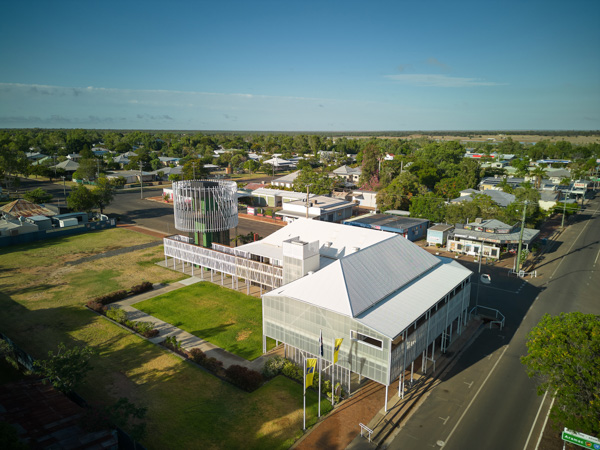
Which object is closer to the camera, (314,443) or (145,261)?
(314,443)

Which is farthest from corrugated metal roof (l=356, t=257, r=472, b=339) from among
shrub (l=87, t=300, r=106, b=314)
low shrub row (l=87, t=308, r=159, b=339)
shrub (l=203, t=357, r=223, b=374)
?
shrub (l=87, t=300, r=106, b=314)

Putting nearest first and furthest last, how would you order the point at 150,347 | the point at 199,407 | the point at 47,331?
the point at 199,407
the point at 150,347
the point at 47,331

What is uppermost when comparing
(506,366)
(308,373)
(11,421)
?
(308,373)

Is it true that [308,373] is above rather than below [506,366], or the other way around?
above

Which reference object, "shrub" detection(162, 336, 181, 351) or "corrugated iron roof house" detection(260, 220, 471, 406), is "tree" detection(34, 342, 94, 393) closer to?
"shrub" detection(162, 336, 181, 351)

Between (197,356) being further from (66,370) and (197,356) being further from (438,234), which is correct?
(438,234)

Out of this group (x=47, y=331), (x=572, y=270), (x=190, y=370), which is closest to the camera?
(x=190, y=370)

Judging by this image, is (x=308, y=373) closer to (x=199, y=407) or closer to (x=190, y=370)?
(x=199, y=407)

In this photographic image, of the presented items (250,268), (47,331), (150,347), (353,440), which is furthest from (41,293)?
(353,440)
